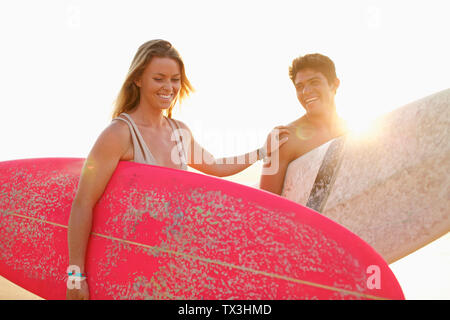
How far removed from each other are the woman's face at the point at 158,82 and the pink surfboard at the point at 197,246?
14.2 inches

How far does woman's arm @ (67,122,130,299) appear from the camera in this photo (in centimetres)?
175

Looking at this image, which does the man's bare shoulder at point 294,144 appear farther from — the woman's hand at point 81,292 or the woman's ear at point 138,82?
the woman's hand at point 81,292

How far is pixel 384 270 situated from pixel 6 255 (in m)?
1.86

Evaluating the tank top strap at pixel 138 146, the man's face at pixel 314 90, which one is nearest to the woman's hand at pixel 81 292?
the tank top strap at pixel 138 146

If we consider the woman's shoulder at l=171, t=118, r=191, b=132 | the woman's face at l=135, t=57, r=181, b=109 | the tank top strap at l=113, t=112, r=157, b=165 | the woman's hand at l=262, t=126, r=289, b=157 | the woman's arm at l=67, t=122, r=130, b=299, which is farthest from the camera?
the woman's hand at l=262, t=126, r=289, b=157

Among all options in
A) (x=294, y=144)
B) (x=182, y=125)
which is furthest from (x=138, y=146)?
(x=294, y=144)

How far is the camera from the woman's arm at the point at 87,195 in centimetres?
175

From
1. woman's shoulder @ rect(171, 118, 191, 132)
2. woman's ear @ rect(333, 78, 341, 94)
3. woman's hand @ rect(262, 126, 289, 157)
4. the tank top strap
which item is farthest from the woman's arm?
woman's ear @ rect(333, 78, 341, 94)

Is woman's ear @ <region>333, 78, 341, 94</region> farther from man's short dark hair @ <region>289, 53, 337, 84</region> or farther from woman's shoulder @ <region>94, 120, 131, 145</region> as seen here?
woman's shoulder @ <region>94, 120, 131, 145</region>

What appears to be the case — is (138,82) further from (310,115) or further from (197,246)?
(310,115)

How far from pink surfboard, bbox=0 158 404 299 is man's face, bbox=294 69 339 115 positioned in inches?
36.8

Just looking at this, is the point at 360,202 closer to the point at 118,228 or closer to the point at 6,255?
the point at 118,228
